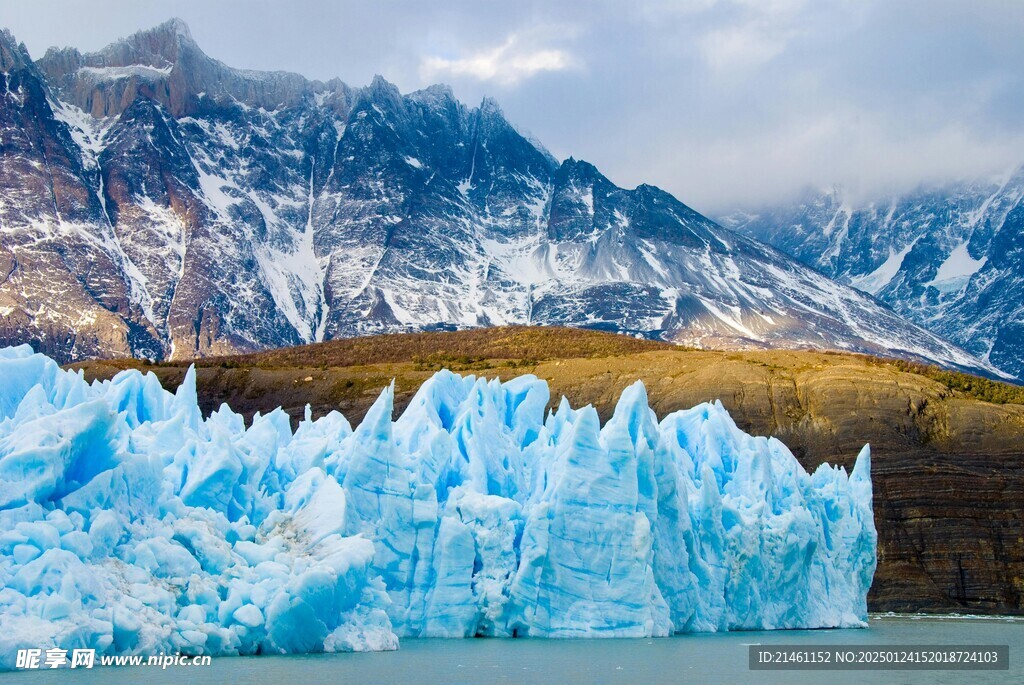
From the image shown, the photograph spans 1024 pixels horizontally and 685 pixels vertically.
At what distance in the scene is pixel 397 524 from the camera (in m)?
35.5

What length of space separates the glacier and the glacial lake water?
76 centimetres

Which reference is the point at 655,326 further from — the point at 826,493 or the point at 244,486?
the point at 244,486

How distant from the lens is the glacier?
28.2 m

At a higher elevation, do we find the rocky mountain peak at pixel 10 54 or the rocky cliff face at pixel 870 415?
the rocky mountain peak at pixel 10 54

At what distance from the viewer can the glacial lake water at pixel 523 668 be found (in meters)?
27.0

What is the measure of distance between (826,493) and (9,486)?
3087cm

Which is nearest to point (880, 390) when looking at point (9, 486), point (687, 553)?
point (687, 553)

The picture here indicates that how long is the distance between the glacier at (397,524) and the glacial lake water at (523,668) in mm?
760

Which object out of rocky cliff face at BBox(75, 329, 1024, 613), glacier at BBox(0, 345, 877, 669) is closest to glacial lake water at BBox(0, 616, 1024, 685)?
glacier at BBox(0, 345, 877, 669)

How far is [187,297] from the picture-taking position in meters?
178

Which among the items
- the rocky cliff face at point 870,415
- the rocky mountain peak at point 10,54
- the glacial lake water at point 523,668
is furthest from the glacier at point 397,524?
the rocky mountain peak at point 10,54

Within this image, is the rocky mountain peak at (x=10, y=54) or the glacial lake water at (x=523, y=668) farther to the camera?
the rocky mountain peak at (x=10, y=54)

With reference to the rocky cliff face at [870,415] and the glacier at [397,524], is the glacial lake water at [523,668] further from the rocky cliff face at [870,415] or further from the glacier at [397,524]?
the rocky cliff face at [870,415]

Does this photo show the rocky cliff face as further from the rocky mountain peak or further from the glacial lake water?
the rocky mountain peak
